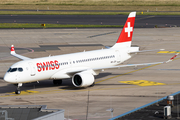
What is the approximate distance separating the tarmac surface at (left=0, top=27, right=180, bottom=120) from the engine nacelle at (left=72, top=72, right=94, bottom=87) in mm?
920

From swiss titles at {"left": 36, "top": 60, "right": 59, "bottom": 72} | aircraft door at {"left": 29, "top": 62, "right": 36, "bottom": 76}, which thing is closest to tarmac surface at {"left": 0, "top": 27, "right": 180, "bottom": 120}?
aircraft door at {"left": 29, "top": 62, "right": 36, "bottom": 76}

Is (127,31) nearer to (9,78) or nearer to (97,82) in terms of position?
(97,82)

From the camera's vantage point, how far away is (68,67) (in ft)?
157

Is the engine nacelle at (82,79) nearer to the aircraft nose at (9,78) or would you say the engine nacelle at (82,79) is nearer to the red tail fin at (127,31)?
the aircraft nose at (9,78)

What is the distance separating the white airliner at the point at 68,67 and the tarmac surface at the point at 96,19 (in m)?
54.5

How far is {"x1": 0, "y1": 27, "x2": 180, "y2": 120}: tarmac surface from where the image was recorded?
4028 cm

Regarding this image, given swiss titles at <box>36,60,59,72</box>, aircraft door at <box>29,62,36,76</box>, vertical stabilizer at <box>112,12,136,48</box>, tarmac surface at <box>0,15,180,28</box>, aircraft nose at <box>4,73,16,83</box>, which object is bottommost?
aircraft nose at <box>4,73,16,83</box>

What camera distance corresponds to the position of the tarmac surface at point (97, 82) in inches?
1586

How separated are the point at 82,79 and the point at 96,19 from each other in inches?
2980

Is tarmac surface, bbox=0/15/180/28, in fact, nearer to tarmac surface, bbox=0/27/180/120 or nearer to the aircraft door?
tarmac surface, bbox=0/27/180/120

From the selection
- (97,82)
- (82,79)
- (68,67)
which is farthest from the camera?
(97,82)

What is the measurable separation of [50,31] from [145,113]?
71430mm

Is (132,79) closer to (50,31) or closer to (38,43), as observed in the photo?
(38,43)

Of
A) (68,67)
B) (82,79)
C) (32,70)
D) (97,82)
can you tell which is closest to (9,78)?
(32,70)
